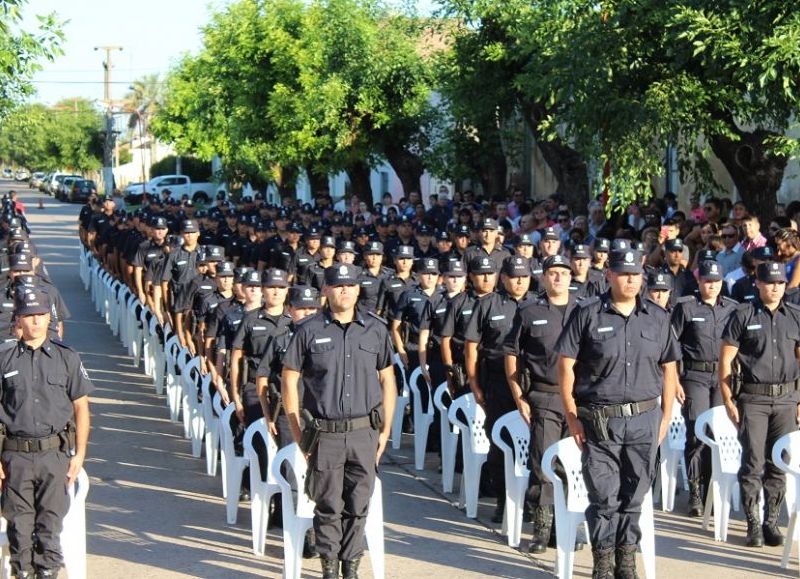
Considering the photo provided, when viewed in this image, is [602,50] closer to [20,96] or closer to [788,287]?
[788,287]

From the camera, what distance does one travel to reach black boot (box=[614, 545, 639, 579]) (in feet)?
25.2

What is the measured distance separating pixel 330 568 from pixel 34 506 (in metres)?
1.70

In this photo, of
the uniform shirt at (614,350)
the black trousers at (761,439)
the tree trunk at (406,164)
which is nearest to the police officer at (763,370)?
the black trousers at (761,439)

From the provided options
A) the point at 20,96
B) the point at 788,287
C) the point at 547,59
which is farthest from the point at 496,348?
the point at 20,96

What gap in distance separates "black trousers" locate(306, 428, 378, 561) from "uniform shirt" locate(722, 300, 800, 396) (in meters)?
2.67

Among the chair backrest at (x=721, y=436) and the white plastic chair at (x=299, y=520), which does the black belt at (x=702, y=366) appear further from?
the white plastic chair at (x=299, y=520)

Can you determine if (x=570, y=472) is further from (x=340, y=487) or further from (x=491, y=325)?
(x=491, y=325)

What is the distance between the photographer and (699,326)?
32.6 ft

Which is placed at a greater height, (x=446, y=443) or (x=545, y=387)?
(x=545, y=387)

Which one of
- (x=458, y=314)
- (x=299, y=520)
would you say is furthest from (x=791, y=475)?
(x=299, y=520)

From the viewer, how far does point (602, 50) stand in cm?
1523

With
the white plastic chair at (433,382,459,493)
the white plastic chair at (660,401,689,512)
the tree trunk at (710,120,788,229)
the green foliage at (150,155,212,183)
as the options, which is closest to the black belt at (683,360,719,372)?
the white plastic chair at (660,401,689,512)

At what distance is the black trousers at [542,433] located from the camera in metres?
8.81

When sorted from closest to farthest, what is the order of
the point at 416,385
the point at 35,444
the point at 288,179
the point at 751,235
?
the point at 35,444
the point at 416,385
the point at 751,235
the point at 288,179
